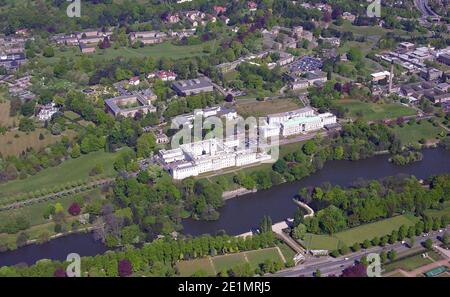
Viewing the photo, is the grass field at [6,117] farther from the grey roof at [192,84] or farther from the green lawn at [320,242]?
the green lawn at [320,242]

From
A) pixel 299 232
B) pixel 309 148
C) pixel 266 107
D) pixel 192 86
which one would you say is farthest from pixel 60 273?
pixel 192 86

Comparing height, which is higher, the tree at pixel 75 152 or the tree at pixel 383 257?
the tree at pixel 383 257

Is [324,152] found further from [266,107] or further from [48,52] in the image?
[48,52]

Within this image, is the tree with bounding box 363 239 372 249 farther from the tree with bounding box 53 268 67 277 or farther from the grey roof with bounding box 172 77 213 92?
the grey roof with bounding box 172 77 213 92

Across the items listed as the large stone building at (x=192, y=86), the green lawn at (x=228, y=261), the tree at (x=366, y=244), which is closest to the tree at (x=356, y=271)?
the tree at (x=366, y=244)

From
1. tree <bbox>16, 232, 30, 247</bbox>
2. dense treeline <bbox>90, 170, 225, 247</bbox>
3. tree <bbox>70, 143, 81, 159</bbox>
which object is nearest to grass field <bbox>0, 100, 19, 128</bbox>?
tree <bbox>70, 143, 81, 159</bbox>

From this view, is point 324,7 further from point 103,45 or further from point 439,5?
point 103,45
